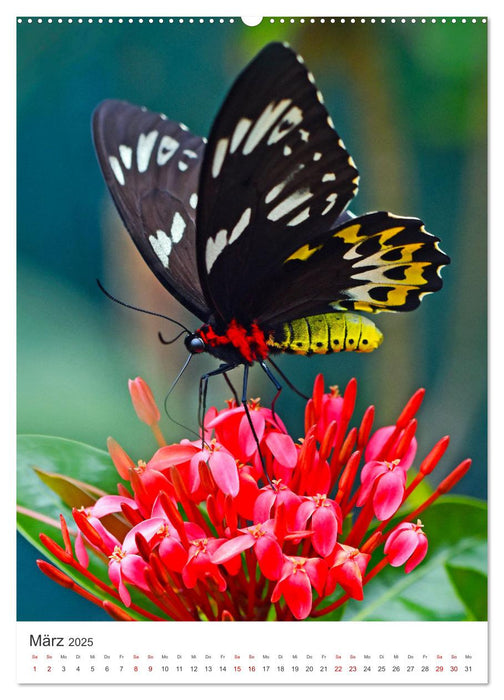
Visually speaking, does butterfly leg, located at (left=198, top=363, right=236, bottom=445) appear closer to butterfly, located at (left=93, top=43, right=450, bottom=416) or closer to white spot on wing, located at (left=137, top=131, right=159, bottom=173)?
butterfly, located at (left=93, top=43, right=450, bottom=416)

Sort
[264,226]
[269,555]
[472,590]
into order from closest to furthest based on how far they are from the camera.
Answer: [269,555] < [264,226] < [472,590]

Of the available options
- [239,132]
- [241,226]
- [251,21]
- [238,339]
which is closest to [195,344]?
[238,339]

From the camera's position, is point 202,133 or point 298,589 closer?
point 298,589

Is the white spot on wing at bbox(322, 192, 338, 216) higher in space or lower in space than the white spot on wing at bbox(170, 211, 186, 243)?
higher

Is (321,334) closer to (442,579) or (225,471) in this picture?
(225,471)

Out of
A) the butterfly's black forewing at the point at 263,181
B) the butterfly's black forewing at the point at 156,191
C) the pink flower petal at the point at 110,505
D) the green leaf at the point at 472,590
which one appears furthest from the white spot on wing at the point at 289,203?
the green leaf at the point at 472,590

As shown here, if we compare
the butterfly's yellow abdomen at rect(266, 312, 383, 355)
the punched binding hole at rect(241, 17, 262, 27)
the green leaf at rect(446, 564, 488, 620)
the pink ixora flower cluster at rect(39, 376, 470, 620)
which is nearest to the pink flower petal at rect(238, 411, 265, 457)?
the pink ixora flower cluster at rect(39, 376, 470, 620)

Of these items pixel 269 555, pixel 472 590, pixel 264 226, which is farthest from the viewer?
pixel 472 590
